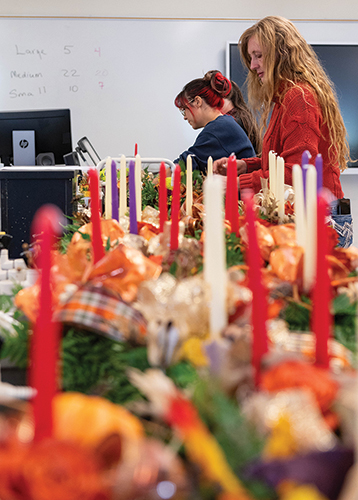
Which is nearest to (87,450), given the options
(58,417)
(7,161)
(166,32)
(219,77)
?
(58,417)

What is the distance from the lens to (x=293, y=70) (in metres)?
1.40

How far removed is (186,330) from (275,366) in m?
0.06

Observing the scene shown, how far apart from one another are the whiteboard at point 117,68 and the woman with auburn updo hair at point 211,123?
48.7 inches

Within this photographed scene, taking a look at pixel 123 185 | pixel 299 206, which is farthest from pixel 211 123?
pixel 299 206

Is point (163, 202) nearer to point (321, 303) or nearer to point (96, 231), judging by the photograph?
point (96, 231)

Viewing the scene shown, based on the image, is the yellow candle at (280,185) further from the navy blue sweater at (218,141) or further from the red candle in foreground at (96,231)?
the navy blue sweater at (218,141)

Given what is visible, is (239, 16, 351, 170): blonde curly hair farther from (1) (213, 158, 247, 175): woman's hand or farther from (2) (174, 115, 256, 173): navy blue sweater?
(2) (174, 115, 256, 173): navy blue sweater

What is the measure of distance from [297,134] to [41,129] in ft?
4.34

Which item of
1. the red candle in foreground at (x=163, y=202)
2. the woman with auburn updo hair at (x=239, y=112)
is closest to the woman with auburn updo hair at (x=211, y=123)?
the woman with auburn updo hair at (x=239, y=112)

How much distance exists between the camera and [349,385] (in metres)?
0.21

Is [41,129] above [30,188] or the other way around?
above

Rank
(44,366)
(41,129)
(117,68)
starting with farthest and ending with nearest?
1. (117,68)
2. (41,129)
3. (44,366)

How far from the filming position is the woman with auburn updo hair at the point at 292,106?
4.24ft

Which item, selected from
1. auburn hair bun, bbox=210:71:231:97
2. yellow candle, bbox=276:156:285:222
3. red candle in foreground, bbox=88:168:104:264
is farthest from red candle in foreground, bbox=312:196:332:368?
auburn hair bun, bbox=210:71:231:97
